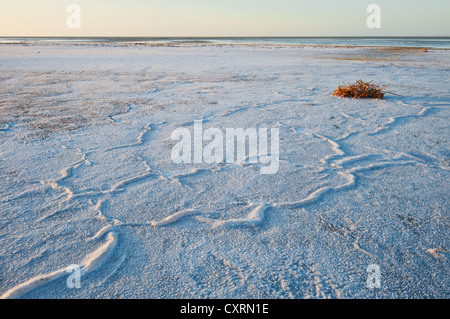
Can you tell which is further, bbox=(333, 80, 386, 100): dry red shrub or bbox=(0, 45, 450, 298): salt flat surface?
bbox=(333, 80, 386, 100): dry red shrub

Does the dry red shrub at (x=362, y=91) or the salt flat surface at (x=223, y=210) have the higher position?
the dry red shrub at (x=362, y=91)

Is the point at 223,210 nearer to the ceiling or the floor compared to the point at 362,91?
nearer to the floor

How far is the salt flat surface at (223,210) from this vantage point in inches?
53.6

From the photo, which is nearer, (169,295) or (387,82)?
(169,295)

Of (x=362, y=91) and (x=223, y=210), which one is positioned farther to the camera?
(x=362, y=91)

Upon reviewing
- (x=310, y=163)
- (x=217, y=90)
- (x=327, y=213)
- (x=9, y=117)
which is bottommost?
(x=327, y=213)

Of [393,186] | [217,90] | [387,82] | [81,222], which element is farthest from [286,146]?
[387,82]

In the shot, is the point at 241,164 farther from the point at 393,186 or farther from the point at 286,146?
the point at 393,186

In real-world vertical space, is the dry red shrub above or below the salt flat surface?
above

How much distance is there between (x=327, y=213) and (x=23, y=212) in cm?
183

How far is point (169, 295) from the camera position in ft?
4.22

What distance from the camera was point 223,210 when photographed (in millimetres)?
1911

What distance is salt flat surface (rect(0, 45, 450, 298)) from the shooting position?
53.6 inches

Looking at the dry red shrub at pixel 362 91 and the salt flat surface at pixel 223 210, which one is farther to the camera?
the dry red shrub at pixel 362 91
